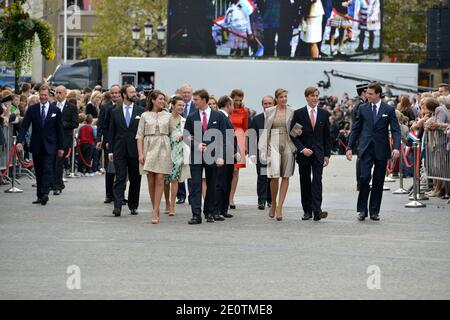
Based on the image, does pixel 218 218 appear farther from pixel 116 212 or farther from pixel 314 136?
pixel 314 136

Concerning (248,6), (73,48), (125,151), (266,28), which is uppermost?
(248,6)

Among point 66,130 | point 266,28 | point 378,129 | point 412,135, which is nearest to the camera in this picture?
point 378,129

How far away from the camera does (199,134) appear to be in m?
18.6

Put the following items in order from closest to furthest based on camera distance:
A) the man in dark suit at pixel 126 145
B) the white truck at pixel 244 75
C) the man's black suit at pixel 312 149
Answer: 1. the man's black suit at pixel 312 149
2. the man in dark suit at pixel 126 145
3. the white truck at pixel 244 75

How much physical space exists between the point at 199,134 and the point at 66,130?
7598 millimetres

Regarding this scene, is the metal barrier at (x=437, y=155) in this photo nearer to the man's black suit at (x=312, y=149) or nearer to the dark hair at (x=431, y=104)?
the dark hair at (x=431, y=104)

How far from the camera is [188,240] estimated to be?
15.9m

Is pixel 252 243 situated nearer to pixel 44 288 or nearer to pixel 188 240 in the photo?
pixel 188 240

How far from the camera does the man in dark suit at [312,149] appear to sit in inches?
742

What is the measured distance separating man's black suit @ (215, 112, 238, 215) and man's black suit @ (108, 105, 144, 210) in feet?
3.93

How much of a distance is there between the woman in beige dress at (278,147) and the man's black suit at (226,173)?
0.49 metres

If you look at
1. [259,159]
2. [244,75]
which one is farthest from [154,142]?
[244,75]

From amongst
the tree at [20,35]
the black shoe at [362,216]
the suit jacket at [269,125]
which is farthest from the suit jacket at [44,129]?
the tree at [20,35]
